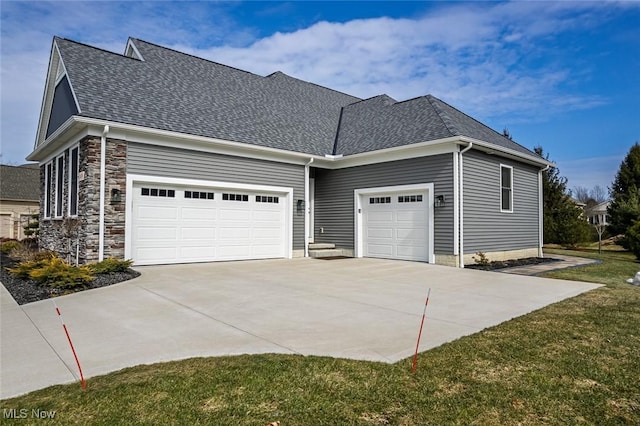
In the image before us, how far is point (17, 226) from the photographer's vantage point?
2506cm

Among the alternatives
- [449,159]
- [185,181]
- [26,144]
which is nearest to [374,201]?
[449,159]

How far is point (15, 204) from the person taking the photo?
82.6 ft

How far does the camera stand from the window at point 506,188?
1341 centimetres

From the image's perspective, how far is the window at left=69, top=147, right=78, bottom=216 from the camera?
1093 cm

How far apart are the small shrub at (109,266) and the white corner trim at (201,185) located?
1.05m

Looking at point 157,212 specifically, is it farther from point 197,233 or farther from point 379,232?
point 379,232

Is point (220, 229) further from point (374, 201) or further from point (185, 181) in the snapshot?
point (374, 201)

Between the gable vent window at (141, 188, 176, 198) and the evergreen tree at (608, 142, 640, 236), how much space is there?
21.1m

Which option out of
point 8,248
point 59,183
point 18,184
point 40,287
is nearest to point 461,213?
point 40,287

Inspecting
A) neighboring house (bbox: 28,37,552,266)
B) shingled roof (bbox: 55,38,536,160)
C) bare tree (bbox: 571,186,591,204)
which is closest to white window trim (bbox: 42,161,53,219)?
neighboring house (bbox: 28,37,552,266)

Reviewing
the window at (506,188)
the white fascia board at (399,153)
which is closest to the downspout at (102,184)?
the white fascia board at (399,153)

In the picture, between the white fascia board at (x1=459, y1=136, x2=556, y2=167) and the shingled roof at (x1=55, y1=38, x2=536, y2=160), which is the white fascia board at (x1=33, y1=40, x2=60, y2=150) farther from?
the white fascia board at (x1=459, y1=136, x2=556, y2=167)

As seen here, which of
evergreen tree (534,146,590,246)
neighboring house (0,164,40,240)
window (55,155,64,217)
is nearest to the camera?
window (55,155,64,217)

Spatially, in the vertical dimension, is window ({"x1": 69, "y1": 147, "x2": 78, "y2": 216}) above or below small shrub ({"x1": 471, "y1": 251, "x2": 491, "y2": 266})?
above
